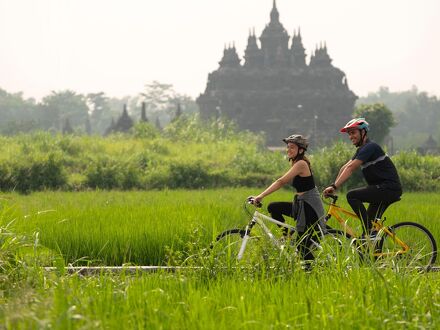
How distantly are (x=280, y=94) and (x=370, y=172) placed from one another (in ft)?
174

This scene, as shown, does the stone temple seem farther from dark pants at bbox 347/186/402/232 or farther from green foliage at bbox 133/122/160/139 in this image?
dark pants at bbox 347/186/402/232

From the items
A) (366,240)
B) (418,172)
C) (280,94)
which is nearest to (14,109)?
(280,94)

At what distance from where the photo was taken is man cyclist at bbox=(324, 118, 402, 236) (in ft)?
19.8

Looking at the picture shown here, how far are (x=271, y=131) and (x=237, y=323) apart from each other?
54322 mm

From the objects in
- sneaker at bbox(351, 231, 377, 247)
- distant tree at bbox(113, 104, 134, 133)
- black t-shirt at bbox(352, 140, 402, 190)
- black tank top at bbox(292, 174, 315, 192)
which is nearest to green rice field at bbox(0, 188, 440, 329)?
sneaker at bbox(351, 231, 377, 247)

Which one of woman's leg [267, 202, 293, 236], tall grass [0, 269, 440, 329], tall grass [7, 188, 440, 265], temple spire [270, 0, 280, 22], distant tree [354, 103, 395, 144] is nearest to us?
tall grass [0, 269, 440, 329]

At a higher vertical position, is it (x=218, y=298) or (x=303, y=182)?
(x=303, y=182)

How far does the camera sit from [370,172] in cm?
616

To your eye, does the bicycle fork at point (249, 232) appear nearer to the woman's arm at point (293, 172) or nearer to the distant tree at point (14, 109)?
the woman's arm at point (293, 172)

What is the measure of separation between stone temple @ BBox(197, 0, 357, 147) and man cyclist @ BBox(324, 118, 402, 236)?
50284mm

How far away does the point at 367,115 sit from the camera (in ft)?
169

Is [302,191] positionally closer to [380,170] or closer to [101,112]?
[380,170]

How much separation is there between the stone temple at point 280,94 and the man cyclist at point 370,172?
1980 inches

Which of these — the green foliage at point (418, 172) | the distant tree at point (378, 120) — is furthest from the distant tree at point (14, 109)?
the green foliage at point (418, 172)
